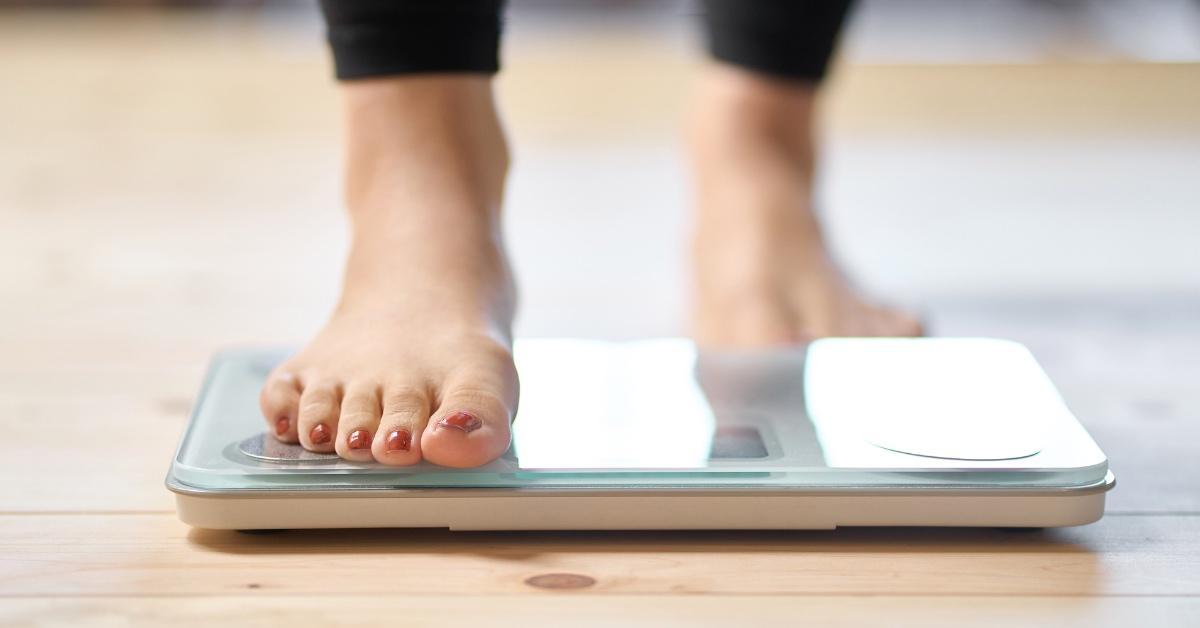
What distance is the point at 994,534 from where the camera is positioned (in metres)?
0.74

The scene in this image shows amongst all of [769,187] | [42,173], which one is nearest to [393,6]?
[769,187]

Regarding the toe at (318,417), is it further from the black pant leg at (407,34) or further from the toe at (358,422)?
the black pant leg at (407,34)

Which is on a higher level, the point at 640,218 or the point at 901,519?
the point at 901,519

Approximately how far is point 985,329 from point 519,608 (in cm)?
69

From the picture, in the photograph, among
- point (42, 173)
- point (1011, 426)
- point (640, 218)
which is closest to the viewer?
point (1011, 426)

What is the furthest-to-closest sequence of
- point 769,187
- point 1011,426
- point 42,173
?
1. point 42,173
2. point 769,187
3. point 1011,426

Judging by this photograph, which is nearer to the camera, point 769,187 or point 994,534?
point 994,534

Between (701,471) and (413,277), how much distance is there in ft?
0.83

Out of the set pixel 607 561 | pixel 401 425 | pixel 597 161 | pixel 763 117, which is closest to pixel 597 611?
pixel 607 561

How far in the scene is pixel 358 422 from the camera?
0.75 metres

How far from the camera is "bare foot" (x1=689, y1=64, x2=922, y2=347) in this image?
104 cm

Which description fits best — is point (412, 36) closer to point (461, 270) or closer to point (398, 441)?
point (461, 270)

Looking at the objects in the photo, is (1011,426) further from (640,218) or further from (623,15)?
(623,15)

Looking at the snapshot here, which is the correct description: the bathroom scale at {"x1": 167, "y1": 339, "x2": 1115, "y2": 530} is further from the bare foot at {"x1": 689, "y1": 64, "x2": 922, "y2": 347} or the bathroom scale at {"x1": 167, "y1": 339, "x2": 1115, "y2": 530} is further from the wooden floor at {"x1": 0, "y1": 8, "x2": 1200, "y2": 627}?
the bare foot at {"x1": 689, "y1": 64, "x2": 922, "y2": 347}
